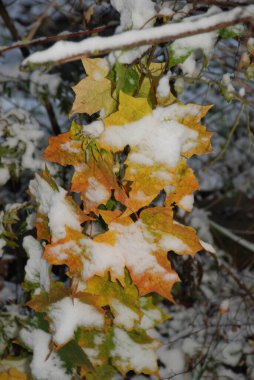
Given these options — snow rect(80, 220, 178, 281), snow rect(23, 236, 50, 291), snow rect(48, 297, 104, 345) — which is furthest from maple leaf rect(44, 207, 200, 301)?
snow rect(23, 236, 50, 291)

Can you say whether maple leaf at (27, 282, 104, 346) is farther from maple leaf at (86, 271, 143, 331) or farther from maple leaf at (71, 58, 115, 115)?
maple leaf at (71, 58, 115, 115)

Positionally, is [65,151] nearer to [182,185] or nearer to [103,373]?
[182,185]

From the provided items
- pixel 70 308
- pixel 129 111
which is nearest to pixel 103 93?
pixel 129 111

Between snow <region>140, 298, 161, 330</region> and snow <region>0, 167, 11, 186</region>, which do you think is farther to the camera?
snow <region>0, 167, 11, 186</region>

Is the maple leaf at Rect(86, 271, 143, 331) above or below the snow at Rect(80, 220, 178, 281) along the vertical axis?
below

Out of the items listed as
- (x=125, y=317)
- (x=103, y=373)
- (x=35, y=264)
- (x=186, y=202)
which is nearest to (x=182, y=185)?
(x=186, y=202)

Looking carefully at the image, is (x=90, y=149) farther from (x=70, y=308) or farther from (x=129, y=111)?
(x=70, y=308)

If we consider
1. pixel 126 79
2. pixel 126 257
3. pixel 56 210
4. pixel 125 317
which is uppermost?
pixel 126 79
